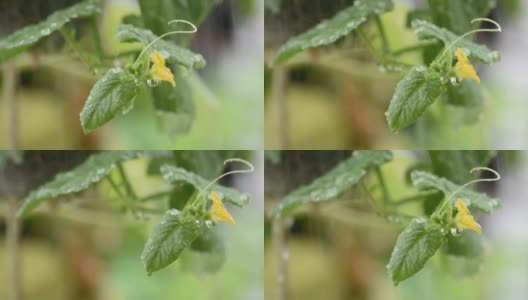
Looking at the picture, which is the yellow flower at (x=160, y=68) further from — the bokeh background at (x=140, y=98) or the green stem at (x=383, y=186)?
the green stem at (x=383, y=186)

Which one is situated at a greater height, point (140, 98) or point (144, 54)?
point (144, 54)

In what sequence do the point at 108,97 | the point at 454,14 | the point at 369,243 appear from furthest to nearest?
the point at 369,243
the point at 454,14
the point at 108,97

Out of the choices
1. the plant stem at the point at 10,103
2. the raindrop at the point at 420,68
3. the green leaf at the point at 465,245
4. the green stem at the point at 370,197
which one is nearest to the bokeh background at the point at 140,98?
the plant stem at the point at 10,103

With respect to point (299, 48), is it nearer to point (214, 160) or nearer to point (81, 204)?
point (214, 160)

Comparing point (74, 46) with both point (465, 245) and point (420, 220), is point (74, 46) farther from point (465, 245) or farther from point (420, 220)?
point (465, 245)

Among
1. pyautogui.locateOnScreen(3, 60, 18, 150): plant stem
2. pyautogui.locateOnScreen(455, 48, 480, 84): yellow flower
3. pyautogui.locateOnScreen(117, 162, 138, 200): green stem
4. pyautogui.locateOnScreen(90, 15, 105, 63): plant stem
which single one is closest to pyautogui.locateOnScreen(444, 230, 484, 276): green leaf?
pyautogui.locateOnScreen(455, 48, 480, 84): yellow flower

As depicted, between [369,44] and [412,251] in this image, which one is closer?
[412,251]

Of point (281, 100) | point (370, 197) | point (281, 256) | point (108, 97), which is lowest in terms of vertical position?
point (281, 256)

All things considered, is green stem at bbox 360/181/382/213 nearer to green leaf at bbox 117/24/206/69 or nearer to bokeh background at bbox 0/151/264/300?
bokeh background at bbox 0/151/264/300

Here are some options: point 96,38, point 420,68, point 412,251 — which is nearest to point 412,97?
point 420,68
